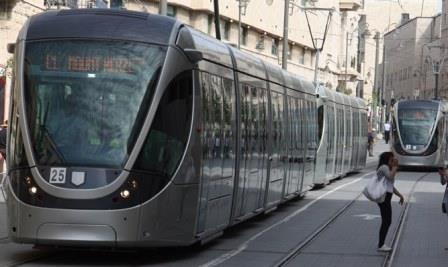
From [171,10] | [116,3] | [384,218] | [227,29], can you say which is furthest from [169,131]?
[227,29]

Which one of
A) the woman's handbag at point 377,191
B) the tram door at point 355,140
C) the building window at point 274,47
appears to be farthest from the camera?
the building window at point 274,47

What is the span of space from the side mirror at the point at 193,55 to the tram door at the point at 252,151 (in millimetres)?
2632

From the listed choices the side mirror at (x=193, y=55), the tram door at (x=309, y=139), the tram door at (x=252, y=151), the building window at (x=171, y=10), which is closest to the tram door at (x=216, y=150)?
the side mirror at (x=193, y=55)

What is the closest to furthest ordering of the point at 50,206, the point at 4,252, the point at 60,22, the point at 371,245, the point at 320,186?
the point at 50,206
the point at 60,22
the point at 4,252
the point at 371,245
the point at 320,186

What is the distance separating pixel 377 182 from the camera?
48.1 feet

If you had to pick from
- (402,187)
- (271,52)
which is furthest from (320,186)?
(271,52)

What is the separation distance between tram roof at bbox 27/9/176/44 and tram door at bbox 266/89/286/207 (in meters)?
6.05

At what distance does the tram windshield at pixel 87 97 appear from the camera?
12.0 m

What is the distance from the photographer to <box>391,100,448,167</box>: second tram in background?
42.3m

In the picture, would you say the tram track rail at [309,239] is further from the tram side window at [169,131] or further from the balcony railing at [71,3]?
the balcony railing at [71,3]

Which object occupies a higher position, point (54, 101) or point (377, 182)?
point (54, 101)

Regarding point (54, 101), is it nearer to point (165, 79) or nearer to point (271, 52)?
point (165, 79)


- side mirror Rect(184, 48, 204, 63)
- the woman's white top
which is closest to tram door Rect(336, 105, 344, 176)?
the woman's white top

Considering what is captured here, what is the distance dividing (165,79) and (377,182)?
4.04 meters
